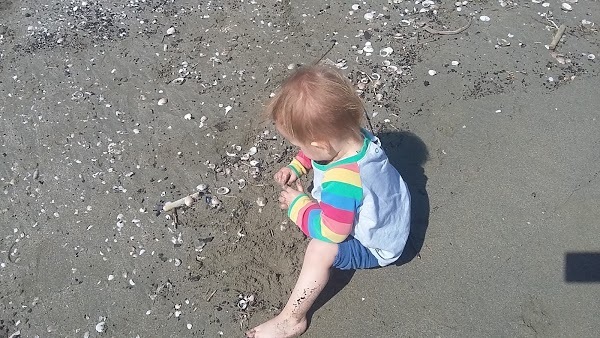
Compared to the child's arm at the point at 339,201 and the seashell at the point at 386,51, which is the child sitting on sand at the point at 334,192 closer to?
the child's arm at the point at 339,201

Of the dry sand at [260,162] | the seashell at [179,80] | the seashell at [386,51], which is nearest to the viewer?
the dry sand at [260,162]

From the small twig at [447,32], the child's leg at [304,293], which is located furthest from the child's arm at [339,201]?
the small twig at [447,32]

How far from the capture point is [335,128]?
2.22 metres

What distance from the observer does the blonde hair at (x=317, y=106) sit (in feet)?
7.11

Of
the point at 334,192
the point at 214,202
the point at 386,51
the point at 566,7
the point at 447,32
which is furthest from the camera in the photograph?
the point at 566,7

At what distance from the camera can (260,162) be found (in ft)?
11.1

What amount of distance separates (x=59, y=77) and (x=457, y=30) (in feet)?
9.81

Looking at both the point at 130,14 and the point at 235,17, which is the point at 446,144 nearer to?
the point at 235,17

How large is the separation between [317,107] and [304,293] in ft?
2.88

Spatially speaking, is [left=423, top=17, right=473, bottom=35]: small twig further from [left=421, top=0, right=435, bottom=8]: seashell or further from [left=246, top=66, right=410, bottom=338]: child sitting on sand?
[left=246, top=66, right=410, bottom=338]: child sitting on sand

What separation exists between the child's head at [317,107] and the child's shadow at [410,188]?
0.88m

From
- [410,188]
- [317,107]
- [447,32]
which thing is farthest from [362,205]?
[447,32]

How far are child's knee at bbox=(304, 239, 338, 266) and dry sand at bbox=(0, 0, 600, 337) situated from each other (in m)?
0.38

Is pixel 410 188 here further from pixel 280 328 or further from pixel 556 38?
pixel 556 38
